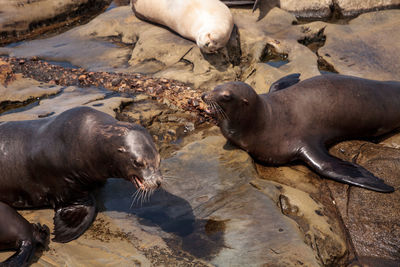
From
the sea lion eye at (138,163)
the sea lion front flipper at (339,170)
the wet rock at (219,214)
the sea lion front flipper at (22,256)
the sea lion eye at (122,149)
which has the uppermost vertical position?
the sea lion eye at (122,149)

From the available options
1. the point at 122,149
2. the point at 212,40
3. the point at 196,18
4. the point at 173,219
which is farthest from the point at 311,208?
the point at 196,18

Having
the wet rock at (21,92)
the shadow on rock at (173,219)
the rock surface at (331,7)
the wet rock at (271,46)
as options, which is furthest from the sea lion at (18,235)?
the rock surface at (331,7)

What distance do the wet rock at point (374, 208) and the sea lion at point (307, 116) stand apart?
33 cm

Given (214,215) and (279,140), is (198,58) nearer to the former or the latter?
(279,140)

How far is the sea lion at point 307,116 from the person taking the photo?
5074 millimetres

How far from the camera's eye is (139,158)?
11.8 ft

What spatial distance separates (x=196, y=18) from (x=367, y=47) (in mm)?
3499

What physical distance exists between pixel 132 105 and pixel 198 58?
6.83ft

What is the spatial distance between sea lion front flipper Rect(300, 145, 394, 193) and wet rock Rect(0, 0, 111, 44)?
9.10 m

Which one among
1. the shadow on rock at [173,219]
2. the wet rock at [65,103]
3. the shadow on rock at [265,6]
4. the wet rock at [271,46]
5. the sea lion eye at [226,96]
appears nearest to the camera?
the shadow on rock at [173,219]

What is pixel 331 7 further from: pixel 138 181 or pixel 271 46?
pixel 138 181

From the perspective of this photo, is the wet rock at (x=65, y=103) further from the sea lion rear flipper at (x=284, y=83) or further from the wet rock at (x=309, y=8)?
the wet rock at (x=309, y=8)

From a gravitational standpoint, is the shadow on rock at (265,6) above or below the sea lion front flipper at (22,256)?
below

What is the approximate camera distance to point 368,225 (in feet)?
13.3
